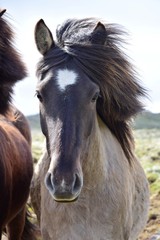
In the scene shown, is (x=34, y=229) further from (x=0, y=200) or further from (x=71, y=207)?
(x=71, y=207)

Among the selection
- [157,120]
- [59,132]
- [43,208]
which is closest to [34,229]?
[43,208]

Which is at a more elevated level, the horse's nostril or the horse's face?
the horse's face

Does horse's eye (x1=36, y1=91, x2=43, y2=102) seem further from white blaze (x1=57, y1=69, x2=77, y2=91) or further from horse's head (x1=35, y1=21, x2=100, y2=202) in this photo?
white blaze (x1=57, y1=69, x2=77, y2=91)

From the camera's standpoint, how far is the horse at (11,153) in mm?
5566

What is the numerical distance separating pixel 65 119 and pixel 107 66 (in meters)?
A: 0.86

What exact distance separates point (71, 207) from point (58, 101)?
111 cm

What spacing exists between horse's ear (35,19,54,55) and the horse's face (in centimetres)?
33

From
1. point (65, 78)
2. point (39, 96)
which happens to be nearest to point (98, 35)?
point (65, 78)

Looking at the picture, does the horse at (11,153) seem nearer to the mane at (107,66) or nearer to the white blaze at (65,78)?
the mane at (107,66)

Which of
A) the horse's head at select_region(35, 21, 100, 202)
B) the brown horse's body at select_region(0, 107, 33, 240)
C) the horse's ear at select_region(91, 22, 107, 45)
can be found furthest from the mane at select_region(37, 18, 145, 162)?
the brown horse's body at select_region(0, 107, 33, 240)

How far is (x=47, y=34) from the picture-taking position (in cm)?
446

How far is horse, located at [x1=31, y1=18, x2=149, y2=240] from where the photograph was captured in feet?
12.9

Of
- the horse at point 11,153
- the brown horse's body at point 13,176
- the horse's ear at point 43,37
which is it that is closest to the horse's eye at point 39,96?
the horse's ear at point 43,37

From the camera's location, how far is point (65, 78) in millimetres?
4098
